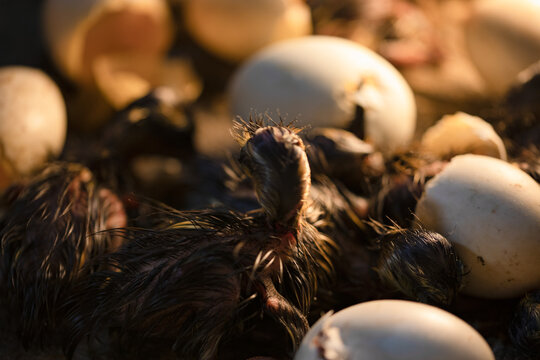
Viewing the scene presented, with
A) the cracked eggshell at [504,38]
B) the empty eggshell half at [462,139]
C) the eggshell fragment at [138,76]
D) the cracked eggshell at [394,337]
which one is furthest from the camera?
the eggshell fragment at [138,76]

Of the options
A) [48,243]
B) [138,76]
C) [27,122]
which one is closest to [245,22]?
[138,76]

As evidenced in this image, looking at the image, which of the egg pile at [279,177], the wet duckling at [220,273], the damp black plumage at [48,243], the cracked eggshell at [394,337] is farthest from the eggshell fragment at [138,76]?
the cracked eggshell at [394,337]

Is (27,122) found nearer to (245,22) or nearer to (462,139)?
(245,22)

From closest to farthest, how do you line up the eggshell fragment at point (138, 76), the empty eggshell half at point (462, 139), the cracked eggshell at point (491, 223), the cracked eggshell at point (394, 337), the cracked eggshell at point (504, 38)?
the cracked eggshell at point (394, 337), the cracked eggshell at point (491, 223), the empty eggshell half at point (462, 139), the cracked eggshell at point (504, 38), the eggshell fragment at point (138, 76)

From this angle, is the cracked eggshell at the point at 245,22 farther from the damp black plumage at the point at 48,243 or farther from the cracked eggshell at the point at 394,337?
the cracked eggshell at the point at 394,337

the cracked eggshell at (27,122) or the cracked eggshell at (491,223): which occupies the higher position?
the cracked eggshell at (491,223)

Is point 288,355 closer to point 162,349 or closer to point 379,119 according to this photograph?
point 162,349

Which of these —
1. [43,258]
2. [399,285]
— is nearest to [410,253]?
[399,285]
